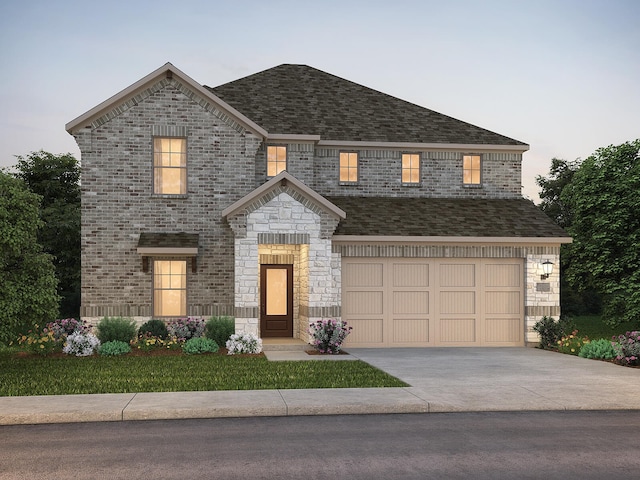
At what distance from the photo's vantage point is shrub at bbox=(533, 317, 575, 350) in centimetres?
2153

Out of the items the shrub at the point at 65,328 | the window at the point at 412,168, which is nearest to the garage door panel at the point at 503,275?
the window at the point at 412,168

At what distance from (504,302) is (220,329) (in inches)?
351

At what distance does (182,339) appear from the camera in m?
20.2

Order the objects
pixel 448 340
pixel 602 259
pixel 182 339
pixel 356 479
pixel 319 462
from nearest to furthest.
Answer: pixel 356 479, pixel 319 462, pixel 182 339, pixel 448 340, pixel 602 259

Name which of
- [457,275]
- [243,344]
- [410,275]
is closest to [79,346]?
[243,344]

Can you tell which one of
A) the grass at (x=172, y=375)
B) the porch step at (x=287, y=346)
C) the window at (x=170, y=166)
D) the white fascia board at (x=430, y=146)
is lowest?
the porch step at (x=287, y=346)

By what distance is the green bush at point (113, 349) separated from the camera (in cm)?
1881

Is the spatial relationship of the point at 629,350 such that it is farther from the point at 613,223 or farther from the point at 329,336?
the point at 613,223

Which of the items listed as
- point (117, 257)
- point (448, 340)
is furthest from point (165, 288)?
point (448, 340)

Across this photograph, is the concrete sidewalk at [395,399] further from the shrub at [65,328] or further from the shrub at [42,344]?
the shrub at [65,328]

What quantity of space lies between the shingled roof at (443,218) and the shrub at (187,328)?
4.88 meters

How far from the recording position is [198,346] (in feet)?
62.6

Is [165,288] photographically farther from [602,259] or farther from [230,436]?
[602,259]

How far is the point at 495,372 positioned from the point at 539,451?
23.0 feet
